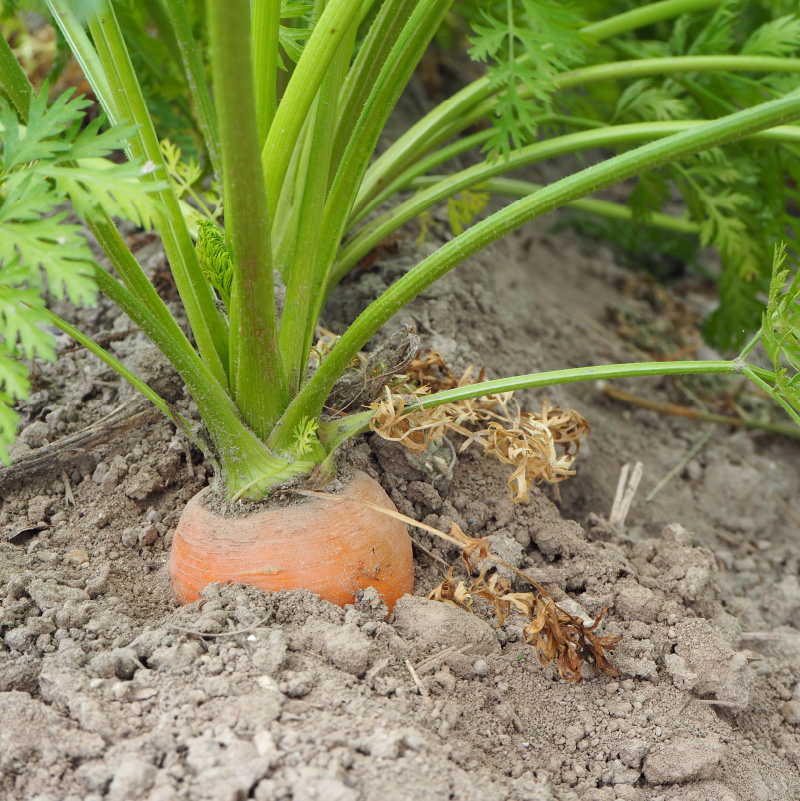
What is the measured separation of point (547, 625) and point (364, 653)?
0.32 m

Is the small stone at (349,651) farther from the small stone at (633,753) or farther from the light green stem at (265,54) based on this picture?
the light green stem at (265,54)

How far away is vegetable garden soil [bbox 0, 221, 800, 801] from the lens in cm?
104

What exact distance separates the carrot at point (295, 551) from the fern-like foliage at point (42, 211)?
0.44m

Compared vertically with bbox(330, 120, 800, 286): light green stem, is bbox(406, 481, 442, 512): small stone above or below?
below

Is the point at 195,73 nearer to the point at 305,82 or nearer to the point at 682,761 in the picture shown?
the point at 305,82

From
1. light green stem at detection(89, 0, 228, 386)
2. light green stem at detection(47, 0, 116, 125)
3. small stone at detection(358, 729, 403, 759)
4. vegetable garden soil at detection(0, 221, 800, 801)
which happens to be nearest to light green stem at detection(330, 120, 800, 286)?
vegetable garden soil at detection(0, 221, 800, 801)

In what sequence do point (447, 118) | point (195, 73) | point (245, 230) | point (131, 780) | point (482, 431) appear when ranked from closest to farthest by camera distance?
1. point (131, 780)
2. point (245, 230)
3. point (482, 431)
4. point (195, 73)
5. point (447, 118)

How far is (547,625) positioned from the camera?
1306 millimetres

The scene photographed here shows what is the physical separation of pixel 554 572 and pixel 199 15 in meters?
1.74

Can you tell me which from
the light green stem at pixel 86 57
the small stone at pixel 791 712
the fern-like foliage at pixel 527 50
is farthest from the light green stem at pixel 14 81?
the small stone at pixel 791 712

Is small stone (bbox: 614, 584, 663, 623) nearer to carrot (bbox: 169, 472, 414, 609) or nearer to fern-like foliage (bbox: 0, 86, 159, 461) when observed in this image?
carrot (bbox: 169, 472, 414, 609)

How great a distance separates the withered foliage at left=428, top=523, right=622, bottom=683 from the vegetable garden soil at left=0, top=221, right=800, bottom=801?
0.04m

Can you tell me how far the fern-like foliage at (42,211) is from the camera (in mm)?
987

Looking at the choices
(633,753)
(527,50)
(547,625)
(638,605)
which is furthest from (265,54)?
(633,753)
